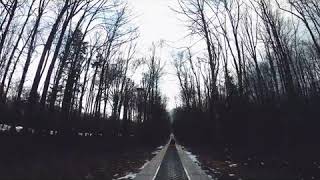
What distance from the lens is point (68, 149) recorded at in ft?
58.9

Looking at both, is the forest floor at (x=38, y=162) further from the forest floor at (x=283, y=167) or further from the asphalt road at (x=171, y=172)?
the forest floor at (x=283, y=167)

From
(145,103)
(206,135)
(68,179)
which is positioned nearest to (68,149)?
(68,179)

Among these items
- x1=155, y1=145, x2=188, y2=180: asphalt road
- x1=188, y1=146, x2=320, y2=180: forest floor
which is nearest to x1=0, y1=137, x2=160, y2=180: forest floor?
x1=155, y1=145, x2=188, y2=180: asphalt road

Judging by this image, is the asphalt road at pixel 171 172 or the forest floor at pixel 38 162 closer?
the forest floor at pixel 38 162

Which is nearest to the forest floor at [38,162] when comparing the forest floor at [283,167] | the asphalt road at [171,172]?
the asphalt road at [171,172]

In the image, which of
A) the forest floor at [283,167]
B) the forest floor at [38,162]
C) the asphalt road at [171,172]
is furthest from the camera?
the asphalt road at [171,172]

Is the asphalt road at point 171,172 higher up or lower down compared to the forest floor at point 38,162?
lower down

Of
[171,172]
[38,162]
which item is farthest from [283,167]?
[38,162]

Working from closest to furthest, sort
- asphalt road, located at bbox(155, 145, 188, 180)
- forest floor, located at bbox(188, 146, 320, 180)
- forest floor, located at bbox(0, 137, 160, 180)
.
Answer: forest floor, located at bbox(0, 137, 160, 180) → forest floor, located at bbox(188, 146, 320, 180) → asphalt road, located at bbox(155, 145, 188, 180)

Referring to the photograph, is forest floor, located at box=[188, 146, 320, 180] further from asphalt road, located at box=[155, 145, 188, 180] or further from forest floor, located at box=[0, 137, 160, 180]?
forest floor, located at box=[0, 137, 160, 180]

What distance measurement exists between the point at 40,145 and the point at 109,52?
15811 millimetres

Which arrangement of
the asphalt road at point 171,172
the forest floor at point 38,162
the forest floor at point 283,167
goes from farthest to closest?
the asphalt road at point 171,172, the forest floor at point 283,167, the forest floor at point 38,162

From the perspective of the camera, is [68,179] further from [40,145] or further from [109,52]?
[109,52]

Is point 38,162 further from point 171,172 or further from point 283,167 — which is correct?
point 283,167
